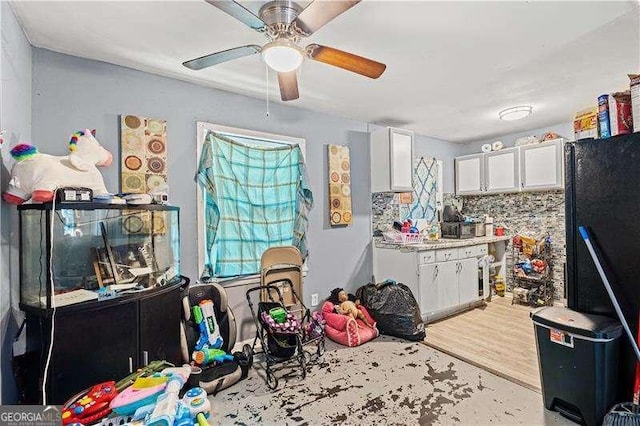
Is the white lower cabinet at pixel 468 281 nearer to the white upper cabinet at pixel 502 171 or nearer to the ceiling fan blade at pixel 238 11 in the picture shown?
the white upper cabinet at pixel 502 171

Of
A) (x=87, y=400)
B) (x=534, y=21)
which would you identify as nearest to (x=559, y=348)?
(x=534, y=21)

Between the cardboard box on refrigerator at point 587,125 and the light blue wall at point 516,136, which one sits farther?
the light blue wall at point 516,136

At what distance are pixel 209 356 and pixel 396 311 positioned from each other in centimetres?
184

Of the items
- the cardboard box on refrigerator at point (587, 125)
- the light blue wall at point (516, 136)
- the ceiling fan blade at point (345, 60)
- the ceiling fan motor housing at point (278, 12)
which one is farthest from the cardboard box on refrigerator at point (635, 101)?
the light blue wall at point (516, 136)

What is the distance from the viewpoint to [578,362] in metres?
1.80

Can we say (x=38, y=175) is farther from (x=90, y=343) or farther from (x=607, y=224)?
(x=607, y=224)

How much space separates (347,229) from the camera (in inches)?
153

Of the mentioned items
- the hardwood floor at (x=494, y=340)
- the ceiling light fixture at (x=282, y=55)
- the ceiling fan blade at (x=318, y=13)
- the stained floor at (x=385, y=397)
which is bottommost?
the hardwood floor at (x=494, y=340)

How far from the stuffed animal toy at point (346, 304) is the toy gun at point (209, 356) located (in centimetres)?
126

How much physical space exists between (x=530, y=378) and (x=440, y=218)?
2.85 meters

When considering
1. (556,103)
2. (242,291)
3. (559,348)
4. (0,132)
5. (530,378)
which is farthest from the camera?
(556,103)

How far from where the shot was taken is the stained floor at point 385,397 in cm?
196

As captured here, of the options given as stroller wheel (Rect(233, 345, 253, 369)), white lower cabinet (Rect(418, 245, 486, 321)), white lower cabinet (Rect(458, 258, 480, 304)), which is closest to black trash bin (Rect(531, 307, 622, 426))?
white lower cabinet (Rect(418, 245, 486, 321))

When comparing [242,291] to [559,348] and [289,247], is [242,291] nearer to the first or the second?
[289,247]
